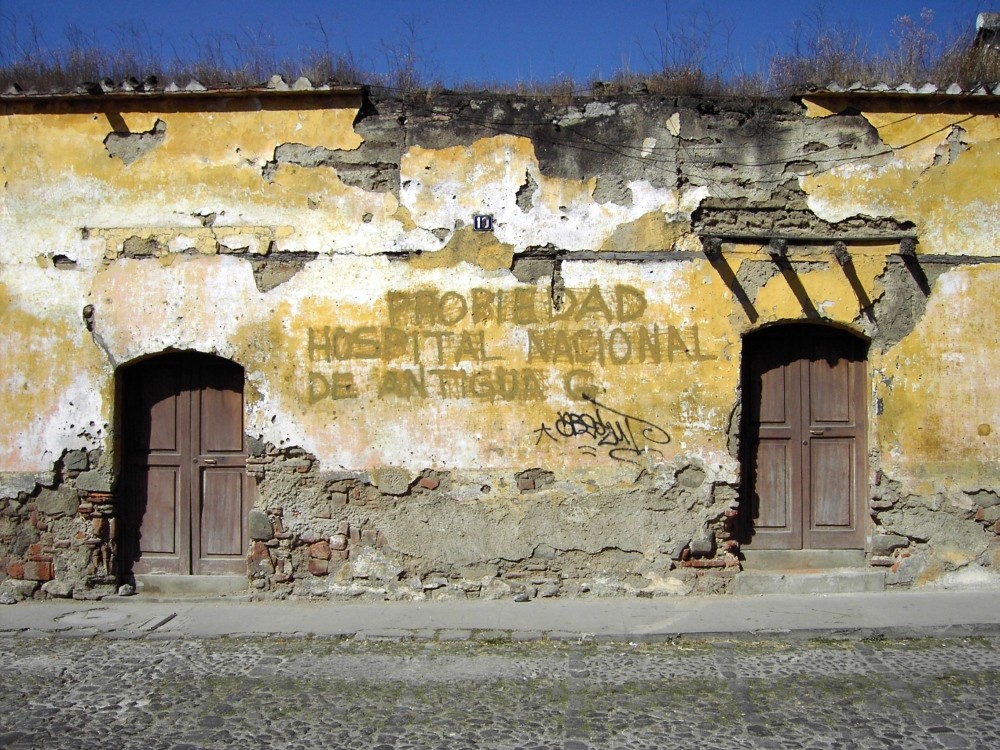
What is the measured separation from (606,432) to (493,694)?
2570mm

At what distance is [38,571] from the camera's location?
22.3ft

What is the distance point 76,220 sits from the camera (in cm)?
685

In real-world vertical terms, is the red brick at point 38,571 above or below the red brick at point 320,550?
below

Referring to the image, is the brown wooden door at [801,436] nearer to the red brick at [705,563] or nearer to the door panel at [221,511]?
the red brick at [705,563]

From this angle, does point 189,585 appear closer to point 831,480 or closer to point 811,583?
point 811,583

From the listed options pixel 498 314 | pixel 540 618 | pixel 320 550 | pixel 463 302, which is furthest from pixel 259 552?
pixel 498 314

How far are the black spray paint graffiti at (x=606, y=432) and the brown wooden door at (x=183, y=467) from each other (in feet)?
8.48

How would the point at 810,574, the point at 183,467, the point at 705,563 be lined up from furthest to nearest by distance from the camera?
the point at 183,467 → the point at 810,574 → the point at 705,563

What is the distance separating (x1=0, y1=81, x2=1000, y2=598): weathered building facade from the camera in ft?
22.0

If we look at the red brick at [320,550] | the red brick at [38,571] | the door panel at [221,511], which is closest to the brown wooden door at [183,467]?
the door panel at [221,511]

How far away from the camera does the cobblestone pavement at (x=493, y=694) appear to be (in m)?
4.12

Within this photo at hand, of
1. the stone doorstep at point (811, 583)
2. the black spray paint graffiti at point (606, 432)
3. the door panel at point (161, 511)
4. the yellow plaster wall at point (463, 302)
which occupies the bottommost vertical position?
the stone doorstep at point (811, 583)

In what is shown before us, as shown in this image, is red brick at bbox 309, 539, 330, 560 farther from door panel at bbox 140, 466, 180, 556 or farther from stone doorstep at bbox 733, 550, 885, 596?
stone doorstep at bbox 733, 550, 885, 596

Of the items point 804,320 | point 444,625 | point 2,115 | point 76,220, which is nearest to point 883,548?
point 804,320
